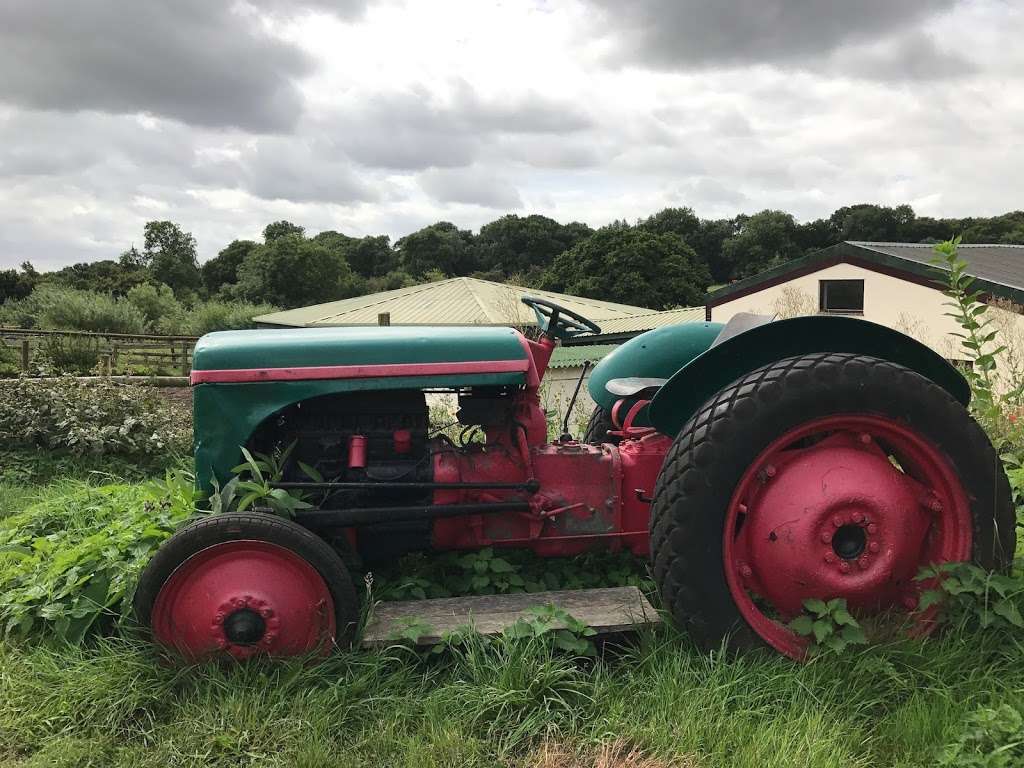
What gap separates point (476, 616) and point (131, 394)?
5.09 meters

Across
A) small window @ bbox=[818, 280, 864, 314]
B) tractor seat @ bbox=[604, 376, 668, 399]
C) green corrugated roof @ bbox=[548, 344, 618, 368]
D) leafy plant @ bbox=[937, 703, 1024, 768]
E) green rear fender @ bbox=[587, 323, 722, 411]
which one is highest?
small window @ bbox=[818, 280, 864, 314]

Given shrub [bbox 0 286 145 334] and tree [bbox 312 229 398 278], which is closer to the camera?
shrub [bbox 0 286 145 334]

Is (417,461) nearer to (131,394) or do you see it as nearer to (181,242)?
(131,394)

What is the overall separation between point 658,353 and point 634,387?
44 cm

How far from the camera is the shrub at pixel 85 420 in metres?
5.96

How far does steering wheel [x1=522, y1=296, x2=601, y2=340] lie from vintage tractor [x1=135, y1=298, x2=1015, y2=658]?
42cm

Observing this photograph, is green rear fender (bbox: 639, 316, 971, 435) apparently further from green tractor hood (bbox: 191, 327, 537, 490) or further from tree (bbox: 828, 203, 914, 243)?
tree (bbox: 828, 203, 914, 243)

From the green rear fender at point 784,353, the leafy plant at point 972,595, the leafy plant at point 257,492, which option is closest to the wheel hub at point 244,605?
the leafy plant at point 257,492

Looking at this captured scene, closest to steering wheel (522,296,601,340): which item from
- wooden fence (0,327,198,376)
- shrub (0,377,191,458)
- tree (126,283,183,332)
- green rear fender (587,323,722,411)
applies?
green rear fender (587,323,722,411)

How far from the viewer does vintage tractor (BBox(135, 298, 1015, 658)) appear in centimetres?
225

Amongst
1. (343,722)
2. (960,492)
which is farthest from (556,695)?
(960,492)

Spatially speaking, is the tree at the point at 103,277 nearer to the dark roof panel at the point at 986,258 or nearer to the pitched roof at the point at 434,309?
the pitched roof at the point at 434,309

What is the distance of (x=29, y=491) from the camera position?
16.8 ft

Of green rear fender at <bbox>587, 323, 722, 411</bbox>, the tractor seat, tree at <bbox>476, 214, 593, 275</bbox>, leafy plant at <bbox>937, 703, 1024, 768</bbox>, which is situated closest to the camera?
leafy plant at <bbox>937, 703, 1024, 768</bbox>
